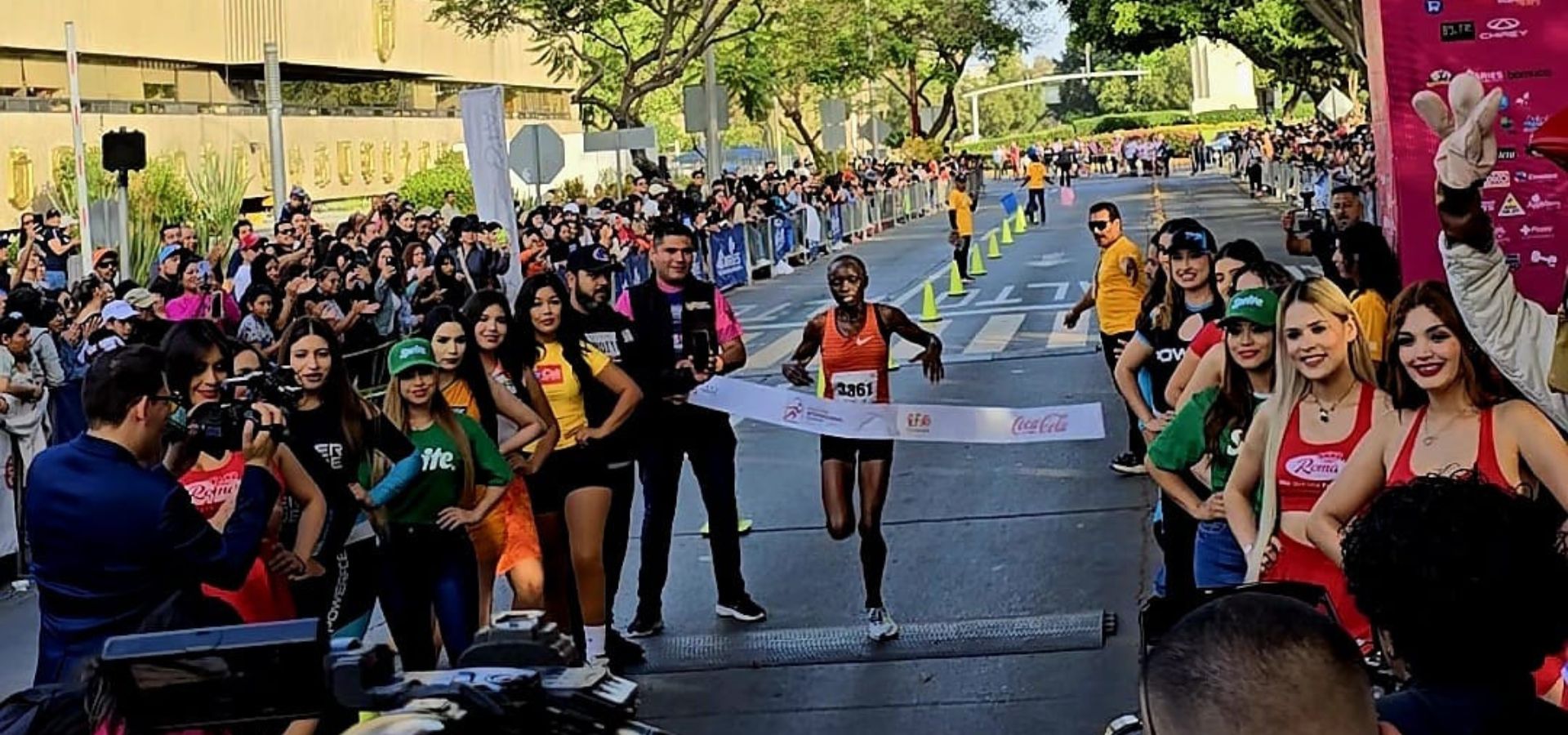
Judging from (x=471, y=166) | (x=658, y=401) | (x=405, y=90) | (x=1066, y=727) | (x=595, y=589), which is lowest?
(x=1066, y=727)

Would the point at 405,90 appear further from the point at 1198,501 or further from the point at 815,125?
the point at 1198,501

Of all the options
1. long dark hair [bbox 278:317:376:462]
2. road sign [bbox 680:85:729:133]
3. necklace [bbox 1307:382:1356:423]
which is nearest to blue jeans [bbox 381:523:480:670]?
long dark hair [bbox 278:317:376:462]

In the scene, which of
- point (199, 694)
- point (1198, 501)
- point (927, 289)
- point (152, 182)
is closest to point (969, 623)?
point (1198, 501)

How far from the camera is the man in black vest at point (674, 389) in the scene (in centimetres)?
916

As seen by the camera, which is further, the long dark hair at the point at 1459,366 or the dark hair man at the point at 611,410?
the dark hair man at the point at 611,410

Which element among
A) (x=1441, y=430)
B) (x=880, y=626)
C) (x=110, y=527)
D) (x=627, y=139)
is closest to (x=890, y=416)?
(x=880, y=626)

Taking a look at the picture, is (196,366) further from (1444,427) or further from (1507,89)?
(1507,89)

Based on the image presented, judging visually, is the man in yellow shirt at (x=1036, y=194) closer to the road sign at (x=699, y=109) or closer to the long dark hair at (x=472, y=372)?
the road sign at (x=699, y=109)

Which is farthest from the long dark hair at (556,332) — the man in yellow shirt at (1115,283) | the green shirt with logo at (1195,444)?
the man in yellow shirt at (1115,283)

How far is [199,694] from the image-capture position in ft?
8.75

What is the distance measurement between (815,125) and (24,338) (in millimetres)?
65959

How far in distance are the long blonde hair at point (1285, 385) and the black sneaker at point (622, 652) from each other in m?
3.60

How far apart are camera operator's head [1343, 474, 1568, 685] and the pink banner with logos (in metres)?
8.88

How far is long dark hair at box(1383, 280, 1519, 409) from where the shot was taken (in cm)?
527
